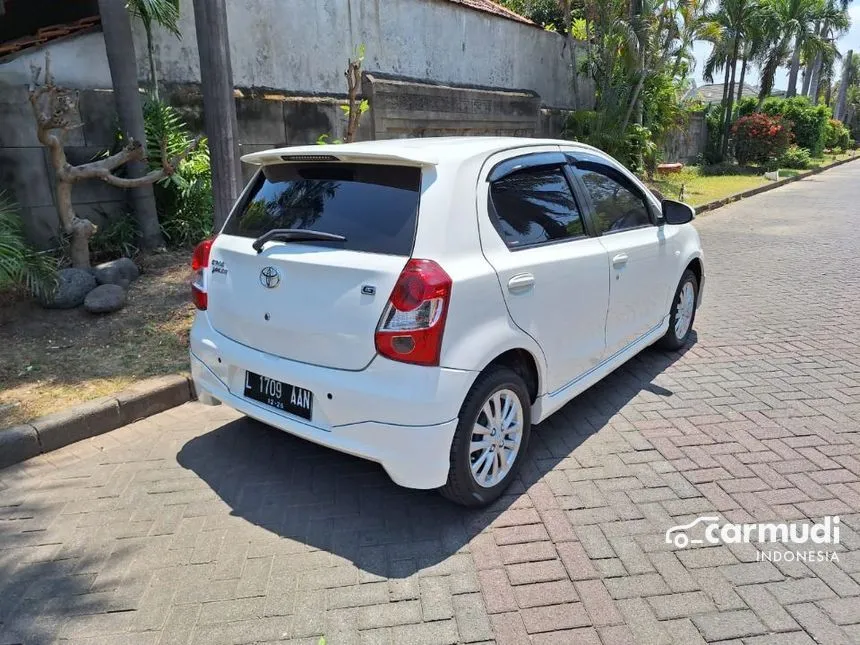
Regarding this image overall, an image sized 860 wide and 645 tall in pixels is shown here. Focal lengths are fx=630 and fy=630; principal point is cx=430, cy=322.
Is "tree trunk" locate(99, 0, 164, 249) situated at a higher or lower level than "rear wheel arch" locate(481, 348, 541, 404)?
higher

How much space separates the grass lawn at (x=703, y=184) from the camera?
51.8 feet

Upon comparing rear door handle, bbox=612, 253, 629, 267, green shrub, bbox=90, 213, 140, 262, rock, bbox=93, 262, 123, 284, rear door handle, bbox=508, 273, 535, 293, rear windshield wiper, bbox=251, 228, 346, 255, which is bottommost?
rock, bbox=93, 262, 123, 284

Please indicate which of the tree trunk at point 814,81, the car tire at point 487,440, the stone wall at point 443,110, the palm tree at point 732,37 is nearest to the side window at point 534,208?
the car tire at point 487,440

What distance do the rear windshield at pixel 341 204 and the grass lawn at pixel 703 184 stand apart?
12.8 meters

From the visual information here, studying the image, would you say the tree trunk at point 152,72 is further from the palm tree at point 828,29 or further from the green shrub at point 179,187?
the palm tree at point 828,29

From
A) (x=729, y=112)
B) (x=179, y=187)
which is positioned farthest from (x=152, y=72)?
(x=729, y=112)

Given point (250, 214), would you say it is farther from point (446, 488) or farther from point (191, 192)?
point (191, 192)

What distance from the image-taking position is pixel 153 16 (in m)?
6.69

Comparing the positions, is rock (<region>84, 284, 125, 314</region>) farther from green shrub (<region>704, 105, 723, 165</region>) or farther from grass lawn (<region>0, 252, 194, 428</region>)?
green shrub (<region>704, 105, 723, 165</region>)

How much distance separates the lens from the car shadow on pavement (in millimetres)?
2918

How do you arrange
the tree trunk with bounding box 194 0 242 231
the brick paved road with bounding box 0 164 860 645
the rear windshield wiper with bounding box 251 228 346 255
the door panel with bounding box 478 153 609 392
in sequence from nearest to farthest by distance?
the brick paved road with bounding box 0 164 860 645, the rear windshield wiper with bounding box 251 228 346 255, the door panel with bounding box 478 153 609 392, the tree trunk with bounding box 194 0 242 231

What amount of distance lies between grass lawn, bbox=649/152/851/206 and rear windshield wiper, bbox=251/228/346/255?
1302 cm

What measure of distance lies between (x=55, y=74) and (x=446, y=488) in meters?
6.40

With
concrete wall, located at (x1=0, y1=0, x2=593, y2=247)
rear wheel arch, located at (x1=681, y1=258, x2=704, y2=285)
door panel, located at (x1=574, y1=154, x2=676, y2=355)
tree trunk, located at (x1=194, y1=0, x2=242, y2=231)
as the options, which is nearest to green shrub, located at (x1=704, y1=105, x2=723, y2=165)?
concrete wall, located at (x1=0, y1=0, x2=593, y2=247)
